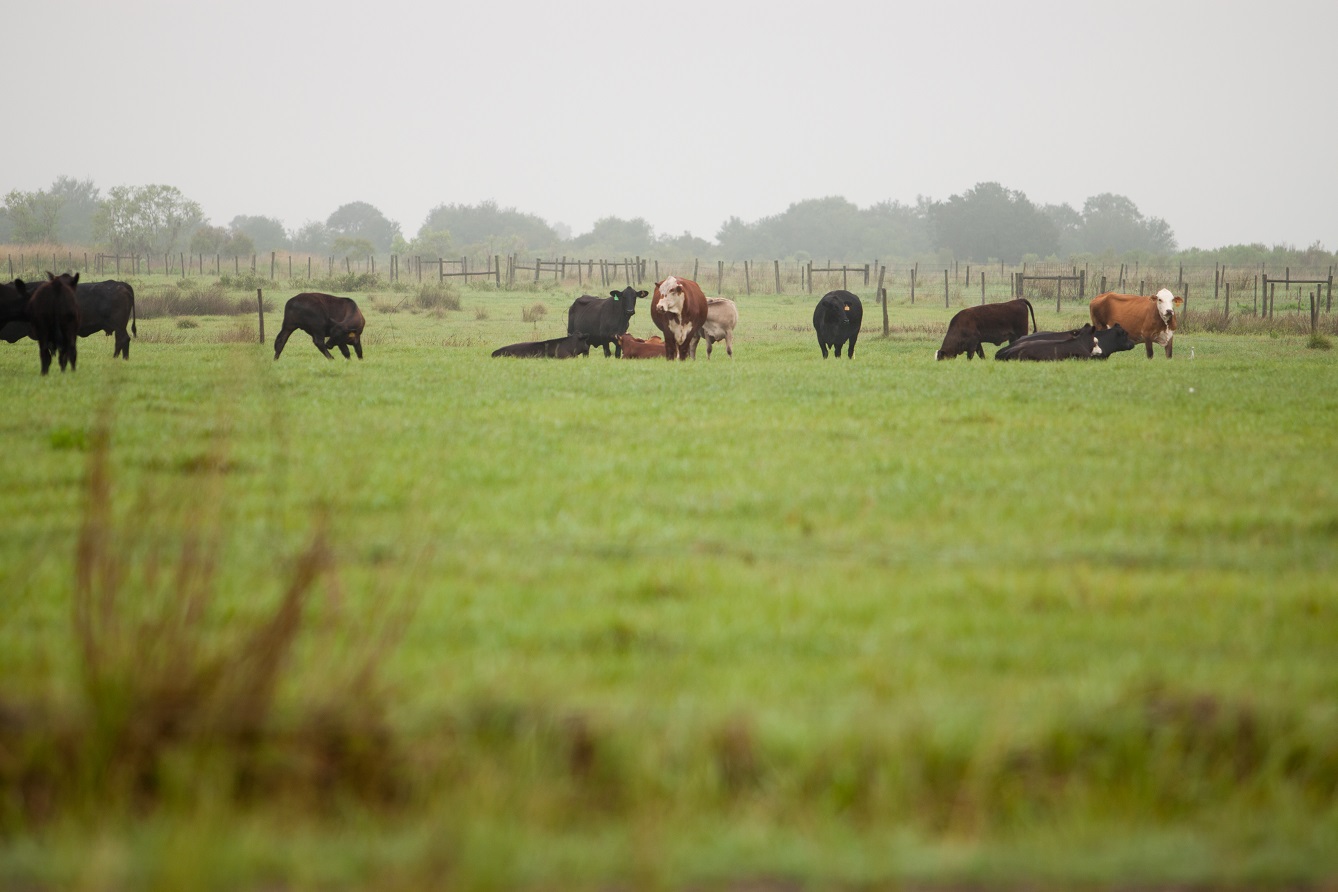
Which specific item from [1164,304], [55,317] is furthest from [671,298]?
[55,317]

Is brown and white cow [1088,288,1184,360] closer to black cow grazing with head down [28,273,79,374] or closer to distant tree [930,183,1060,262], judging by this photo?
black cow grazing with head down [28,273,79,374]

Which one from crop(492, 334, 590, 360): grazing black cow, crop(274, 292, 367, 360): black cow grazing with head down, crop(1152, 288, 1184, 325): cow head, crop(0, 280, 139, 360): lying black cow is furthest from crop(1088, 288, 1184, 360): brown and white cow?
crop(0, 280, 139, 360): lying black cow

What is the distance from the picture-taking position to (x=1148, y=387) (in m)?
16.6

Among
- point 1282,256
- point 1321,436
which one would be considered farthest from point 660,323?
point 1282,256

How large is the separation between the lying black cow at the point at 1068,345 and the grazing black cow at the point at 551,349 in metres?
8.58

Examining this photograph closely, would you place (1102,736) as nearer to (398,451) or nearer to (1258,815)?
(1258,815)

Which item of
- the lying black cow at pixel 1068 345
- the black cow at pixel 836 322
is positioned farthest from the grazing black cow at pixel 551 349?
the lying black cow at pixel 1068 345

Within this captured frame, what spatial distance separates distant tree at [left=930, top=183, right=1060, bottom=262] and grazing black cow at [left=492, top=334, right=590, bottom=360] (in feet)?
383

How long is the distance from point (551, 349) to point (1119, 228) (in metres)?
180

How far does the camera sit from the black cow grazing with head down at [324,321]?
22.7 metres

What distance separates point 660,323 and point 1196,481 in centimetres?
1644

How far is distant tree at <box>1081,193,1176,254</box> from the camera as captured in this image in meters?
181

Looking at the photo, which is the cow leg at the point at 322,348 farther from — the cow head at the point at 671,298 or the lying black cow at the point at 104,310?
the cow head at the point at 671,298

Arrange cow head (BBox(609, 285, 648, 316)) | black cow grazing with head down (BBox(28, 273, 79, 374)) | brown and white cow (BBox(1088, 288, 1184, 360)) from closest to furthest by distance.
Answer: black cow grazing with head down (BBox(28, 273, 79, 374)) → brown and white cow (BBox(1088, 288, 1184, 360)) → cow head (BBox(609, 285, 648, 316))
